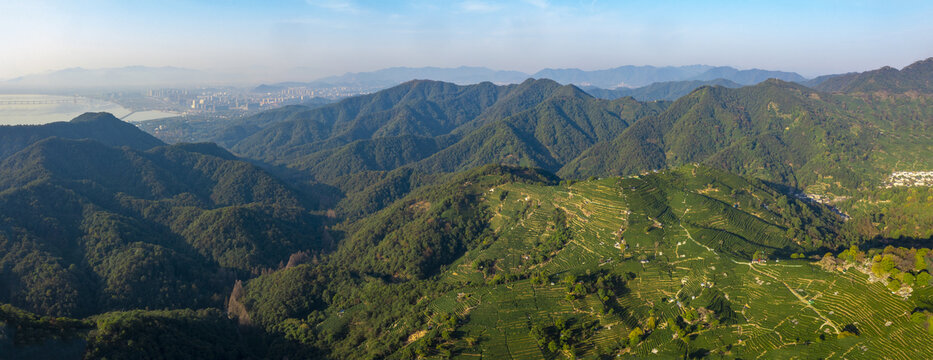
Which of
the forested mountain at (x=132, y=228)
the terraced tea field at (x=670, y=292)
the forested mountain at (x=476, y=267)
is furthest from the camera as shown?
the forested mountain at (x=132, y=228)

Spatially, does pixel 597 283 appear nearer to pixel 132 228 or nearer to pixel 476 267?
pixel 476 267

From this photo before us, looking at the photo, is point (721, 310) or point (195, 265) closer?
point (721, 310)

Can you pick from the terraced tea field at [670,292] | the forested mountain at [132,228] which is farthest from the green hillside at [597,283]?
the forested mountain at [132,228]

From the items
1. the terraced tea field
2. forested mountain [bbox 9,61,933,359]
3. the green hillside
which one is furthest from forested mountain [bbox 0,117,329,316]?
the terraced tea field

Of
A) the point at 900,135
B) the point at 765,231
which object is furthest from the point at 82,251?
the point at 900,135

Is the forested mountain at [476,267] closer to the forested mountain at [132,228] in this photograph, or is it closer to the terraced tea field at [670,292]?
the terraced tea field at [670,292]

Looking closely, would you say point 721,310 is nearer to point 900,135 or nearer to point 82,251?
point 82,251

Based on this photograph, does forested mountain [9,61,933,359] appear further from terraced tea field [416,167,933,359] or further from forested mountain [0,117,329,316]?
forested mountain [0,117,329,316]

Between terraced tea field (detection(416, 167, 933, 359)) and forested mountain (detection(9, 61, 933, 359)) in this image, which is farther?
forested mountain (detection(9, 61, 933, 359))
